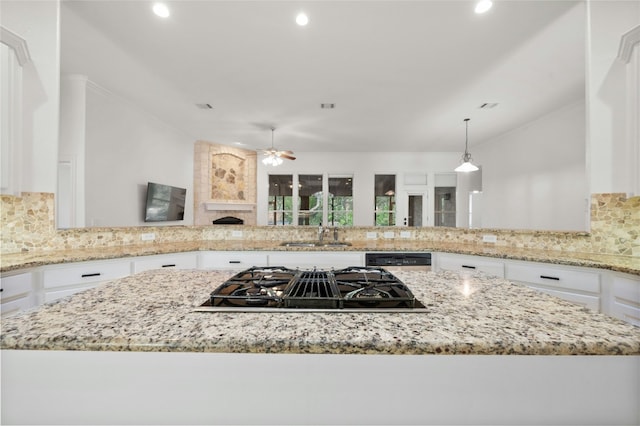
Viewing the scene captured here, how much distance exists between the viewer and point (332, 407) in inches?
21.8

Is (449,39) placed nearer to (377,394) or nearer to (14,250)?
(377,394)

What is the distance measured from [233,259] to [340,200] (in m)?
4.37

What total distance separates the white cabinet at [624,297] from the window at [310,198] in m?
5.26

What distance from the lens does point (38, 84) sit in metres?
1.91

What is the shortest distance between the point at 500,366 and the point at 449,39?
2642 mm

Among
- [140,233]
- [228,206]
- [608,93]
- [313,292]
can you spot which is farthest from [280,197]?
[313,292]

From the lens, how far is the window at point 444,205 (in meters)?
6.28

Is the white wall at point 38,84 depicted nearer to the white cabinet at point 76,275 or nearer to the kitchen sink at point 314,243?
the white cabinet at point 76,275

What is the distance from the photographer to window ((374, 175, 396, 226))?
6404 millimetres

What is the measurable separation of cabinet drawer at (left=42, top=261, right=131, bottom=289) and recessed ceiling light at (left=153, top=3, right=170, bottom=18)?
6.59 ft

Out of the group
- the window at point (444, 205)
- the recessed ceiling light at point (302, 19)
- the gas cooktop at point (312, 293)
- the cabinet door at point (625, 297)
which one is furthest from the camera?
the window at point (444, 205)

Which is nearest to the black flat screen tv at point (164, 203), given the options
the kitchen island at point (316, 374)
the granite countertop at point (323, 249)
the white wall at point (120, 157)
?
the white wall at point (120, 157)

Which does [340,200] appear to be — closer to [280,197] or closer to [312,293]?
[280,197]

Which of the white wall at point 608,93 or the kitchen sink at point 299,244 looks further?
the kitchen sink at point 299,244
